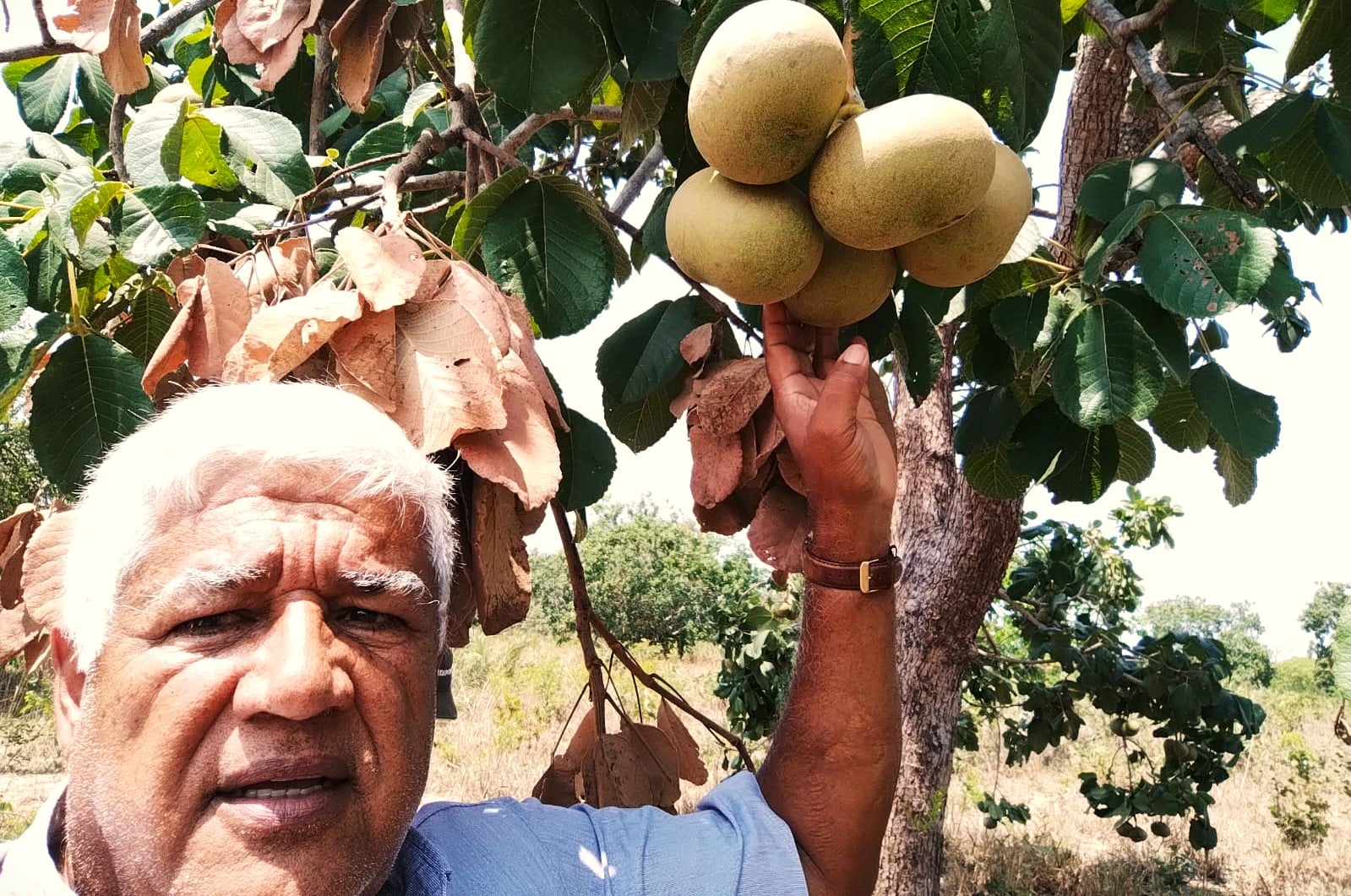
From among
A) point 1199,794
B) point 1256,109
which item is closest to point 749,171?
point 1256,109

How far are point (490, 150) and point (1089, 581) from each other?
6.25 meters

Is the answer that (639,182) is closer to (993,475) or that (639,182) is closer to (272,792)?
(993,475)

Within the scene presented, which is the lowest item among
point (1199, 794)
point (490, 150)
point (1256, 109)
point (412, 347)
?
point (1199, 794)

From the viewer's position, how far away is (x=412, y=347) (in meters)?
1.09

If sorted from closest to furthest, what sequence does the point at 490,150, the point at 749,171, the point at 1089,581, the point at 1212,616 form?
1. the point at 749,171
2. the point at 490,150
3. the point at 1089,581
4. the point at 1212,616

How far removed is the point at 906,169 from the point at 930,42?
212 millimetres

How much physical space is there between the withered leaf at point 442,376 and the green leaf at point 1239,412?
150cm

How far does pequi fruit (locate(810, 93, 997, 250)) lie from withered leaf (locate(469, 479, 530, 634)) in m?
0.46

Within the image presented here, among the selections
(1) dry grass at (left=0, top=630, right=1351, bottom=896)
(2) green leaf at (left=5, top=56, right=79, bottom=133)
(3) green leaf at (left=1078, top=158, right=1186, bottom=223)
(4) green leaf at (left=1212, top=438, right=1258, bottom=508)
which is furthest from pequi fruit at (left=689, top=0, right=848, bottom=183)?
(1) dry grass at (left=0, top=630, right=1351, bottom=896)

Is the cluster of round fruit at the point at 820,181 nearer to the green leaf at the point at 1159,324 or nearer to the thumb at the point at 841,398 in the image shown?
the thumb at the point at 841,398

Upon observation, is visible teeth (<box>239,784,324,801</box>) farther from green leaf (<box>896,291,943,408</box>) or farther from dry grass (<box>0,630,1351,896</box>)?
dry grass (<box>0,630,1351,896</box>)

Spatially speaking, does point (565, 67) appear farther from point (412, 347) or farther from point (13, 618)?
point (13, 618)

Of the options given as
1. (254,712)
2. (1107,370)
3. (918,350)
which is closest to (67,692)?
(254,712)

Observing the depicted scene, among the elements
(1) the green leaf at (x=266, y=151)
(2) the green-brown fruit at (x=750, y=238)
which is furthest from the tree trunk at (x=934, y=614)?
Result: (2) the green-brown fruit at (x=750, y=238)
